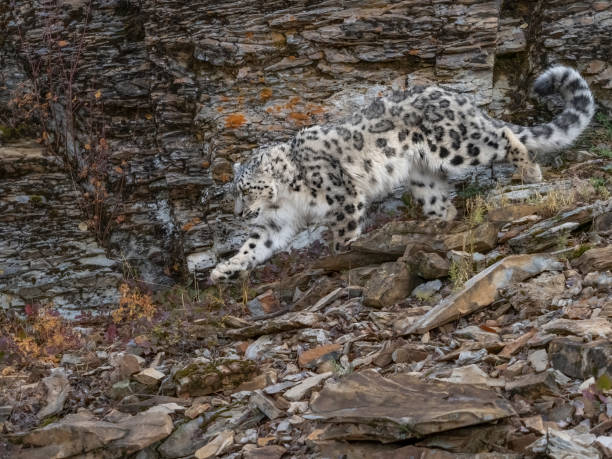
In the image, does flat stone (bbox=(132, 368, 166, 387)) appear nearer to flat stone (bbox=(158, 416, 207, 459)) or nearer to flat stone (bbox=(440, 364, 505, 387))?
flat stone (bbox=(158, 416, 207, 459))

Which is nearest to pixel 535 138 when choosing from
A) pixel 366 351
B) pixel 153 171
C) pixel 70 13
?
pixel 366 351

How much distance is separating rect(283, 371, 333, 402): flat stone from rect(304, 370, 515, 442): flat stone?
0.63 metres

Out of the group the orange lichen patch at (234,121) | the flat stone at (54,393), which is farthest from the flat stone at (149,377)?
the orange lichen patch at (234,121)

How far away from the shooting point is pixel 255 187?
8.23m

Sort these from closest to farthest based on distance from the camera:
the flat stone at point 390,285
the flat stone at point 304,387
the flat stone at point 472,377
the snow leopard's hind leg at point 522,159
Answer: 1. the flat stone at point 472,377
2. the flat stone at point 304,387
3. the flat stone at point 390,285
4. the snow leopard's hind leg at point 522,159

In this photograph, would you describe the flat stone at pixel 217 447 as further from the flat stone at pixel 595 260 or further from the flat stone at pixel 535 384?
the flat stone at pixel 595 260

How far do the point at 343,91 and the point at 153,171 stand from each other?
295cm

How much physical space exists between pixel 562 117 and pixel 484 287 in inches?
160

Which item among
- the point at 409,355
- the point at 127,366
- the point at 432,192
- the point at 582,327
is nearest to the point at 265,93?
the point at 432,192

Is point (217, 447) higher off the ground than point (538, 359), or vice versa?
point (538, 359)

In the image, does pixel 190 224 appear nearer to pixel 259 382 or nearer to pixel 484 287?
pixel 259 382

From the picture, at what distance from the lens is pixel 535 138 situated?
8.41 metres

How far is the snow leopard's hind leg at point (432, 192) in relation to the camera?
8539 millimetres

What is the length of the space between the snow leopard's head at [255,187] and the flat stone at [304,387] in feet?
11.7
